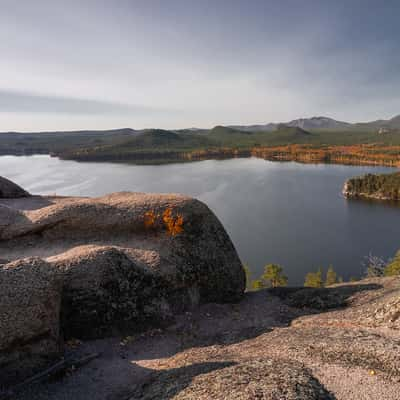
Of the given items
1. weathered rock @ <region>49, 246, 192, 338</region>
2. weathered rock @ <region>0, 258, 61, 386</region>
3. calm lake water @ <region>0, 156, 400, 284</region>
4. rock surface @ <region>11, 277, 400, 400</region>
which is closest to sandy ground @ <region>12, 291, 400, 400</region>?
rock surface @ <region>11, 277, 400, 400</region>

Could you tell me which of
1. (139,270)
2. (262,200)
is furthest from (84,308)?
(262,200)

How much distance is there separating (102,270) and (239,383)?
10607 millimetres

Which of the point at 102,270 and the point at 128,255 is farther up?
the point at 128,255

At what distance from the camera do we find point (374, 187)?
116 m

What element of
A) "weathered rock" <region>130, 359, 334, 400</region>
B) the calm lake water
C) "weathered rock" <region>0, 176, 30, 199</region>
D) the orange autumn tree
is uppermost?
"weathered rock" <region>0, 176, 30, 199</region>

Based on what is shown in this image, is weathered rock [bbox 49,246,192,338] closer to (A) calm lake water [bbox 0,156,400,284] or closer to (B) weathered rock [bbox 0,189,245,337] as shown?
(B) weathered rock [bbox 0,189,245,337]

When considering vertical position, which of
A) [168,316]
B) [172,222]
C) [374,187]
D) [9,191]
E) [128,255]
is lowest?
[374,187]

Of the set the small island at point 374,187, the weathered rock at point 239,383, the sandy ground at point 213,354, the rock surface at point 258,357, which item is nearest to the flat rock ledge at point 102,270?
the sandy ground at point 213,354

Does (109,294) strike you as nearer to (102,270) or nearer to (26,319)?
(102,270)

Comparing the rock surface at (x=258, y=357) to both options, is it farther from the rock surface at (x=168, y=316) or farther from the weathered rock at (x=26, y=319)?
the weathered rock at (x=26, y=319)

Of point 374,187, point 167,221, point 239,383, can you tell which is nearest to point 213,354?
point 239,383

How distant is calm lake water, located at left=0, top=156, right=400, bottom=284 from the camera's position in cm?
6469

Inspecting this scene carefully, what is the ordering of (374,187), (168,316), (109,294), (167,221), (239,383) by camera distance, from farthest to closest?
1. (374,187)
2. (167,221)
3. (168,316)
4. (109,294)
5. (239,383)

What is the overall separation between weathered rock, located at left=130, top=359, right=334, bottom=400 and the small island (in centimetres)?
11721
